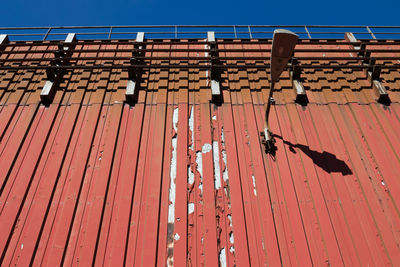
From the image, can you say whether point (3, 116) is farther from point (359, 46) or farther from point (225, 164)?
point (359, 46)

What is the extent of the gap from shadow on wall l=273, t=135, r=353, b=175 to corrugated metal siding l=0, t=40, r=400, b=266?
0.02 metres

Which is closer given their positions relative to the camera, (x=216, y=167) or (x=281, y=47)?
(x=281, y=47)

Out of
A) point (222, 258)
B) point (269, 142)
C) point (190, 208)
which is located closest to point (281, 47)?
point (269, 142)

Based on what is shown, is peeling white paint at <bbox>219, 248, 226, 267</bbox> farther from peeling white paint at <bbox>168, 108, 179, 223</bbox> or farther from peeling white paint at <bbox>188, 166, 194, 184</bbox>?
peeling white paint at <bbox>188, 166, 194, 184</bbox>

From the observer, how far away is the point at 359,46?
6883 mm

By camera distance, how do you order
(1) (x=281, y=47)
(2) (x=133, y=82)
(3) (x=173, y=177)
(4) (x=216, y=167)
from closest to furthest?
Answer: (1) (x=281, y=47) → (3) (x=173, y=177) → (4) (x=216, y=167) → (2) (x=133, y=82)

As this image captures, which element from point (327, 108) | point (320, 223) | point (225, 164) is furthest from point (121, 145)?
point (327, 108)

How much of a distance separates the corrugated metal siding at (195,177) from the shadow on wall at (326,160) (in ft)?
0.06

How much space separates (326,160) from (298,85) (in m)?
1.87

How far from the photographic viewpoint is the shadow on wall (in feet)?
12.6

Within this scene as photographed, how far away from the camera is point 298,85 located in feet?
16.8

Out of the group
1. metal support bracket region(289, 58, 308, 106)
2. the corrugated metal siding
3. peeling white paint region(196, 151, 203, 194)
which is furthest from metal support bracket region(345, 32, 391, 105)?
peeling white paint region(196, 151, 203, 194)

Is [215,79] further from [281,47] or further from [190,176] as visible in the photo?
[190,176]

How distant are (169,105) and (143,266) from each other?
9.29 ft
